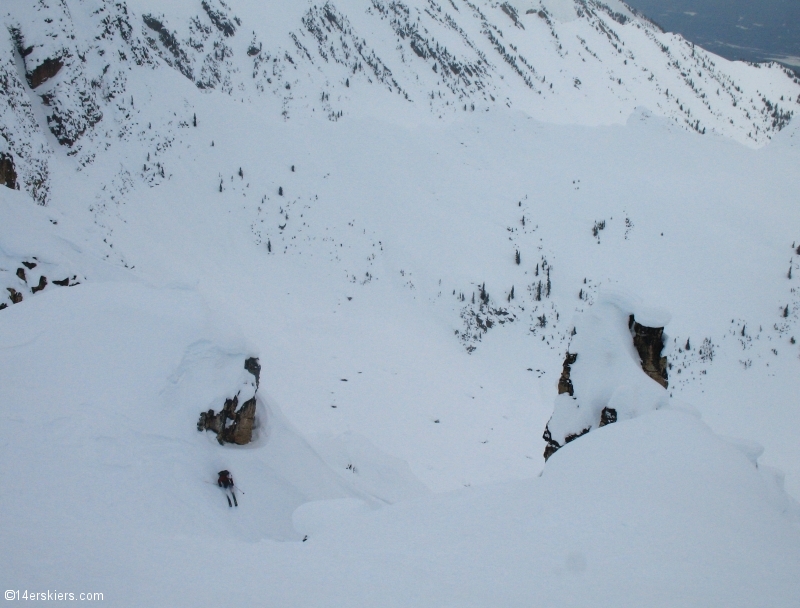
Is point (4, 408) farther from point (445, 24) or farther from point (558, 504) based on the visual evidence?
point (445, 24)

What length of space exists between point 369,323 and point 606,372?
8.51 m

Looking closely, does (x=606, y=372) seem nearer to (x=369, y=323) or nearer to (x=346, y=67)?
(x=369, y=323)

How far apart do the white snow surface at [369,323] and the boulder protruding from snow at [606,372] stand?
0.16 ft

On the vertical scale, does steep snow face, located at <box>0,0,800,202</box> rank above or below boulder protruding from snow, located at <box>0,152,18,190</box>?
above

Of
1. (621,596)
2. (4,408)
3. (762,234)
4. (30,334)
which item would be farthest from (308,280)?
(762,234)

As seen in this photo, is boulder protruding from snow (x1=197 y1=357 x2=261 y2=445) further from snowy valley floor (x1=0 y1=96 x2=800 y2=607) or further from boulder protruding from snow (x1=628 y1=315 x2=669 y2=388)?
boulder protruding from snow (x1=628 y1=315 x2=669 y2=388)

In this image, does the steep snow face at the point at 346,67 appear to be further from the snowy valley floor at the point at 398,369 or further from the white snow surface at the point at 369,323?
the snowy valley floor at the point at 398,369

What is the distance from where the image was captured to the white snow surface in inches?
138

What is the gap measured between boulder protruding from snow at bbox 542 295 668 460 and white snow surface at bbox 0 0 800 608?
5 cm

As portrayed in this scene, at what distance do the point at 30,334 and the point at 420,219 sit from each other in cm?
1380

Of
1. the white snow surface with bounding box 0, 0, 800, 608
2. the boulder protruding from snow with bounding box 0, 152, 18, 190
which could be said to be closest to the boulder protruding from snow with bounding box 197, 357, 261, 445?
the white snow surface with bounding box 0, 0, 800, 608

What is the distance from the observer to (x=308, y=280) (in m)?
15.6

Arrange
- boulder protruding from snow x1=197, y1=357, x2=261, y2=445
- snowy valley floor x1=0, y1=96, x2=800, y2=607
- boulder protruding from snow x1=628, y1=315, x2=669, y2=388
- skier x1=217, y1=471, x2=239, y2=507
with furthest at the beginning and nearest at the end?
boulder protruding from snow x1=628, y1=315, x2=669, y2=388, boulder protruding from snow x1=197, y1=357, x2=261, y2=445, skier x1=217, y1=471, x2=239, y2=507, snowy valley floor x1=0, y1=96, x2=800, y2=607

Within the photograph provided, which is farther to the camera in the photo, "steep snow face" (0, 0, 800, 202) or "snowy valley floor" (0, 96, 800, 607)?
"steep snow face" (0, 0, 800, 202)
